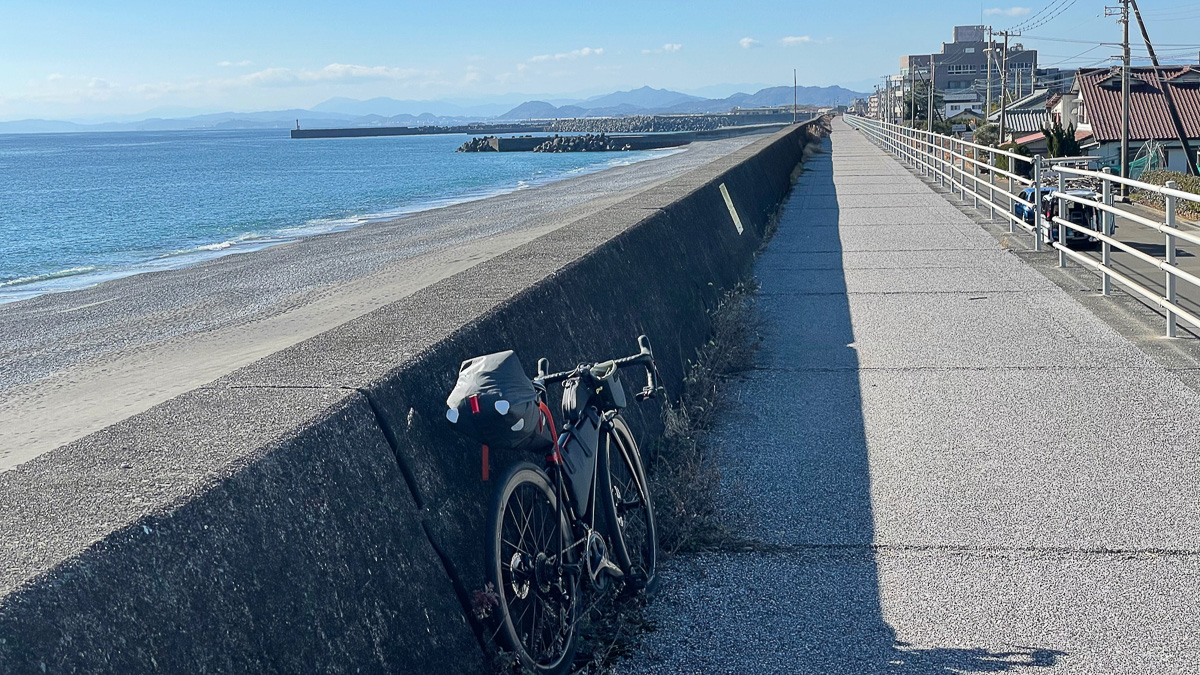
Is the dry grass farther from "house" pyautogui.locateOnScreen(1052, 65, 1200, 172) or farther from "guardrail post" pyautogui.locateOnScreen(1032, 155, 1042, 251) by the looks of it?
"house" pyautogui.locateOnScreen(1052, 65, 1200, 172)

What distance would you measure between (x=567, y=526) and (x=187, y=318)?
41.6 ft

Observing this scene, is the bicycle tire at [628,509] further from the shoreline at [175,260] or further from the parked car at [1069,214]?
the shoreline at [175,260]

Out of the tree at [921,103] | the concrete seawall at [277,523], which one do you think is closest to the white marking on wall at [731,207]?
the concrete seawall at [277,523]

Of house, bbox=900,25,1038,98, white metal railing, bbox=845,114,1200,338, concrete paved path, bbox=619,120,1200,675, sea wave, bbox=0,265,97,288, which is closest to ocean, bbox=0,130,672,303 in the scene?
sea wave, bbox=0,265,97,288

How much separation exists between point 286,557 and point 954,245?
521 inches

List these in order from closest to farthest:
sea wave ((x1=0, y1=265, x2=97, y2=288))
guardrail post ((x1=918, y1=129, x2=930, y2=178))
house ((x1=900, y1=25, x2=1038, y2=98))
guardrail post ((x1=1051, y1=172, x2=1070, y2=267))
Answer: guardrail post ((x1=1051, y1=172, x2=1070, y2=267)), sea wave ((x1=0, y1=265, x2=97, y2=288)), guardrail post ((x1=918, y1=129, x2=930, y2=178)), house ((x1=900, y1=25, x2=1038, y2=98))

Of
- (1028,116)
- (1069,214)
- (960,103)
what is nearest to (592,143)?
(1028,116)

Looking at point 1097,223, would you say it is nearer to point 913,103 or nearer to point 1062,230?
point 1062,230

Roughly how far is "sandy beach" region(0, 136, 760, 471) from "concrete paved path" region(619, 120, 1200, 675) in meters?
2.89

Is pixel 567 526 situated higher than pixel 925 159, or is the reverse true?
pixel 925 159

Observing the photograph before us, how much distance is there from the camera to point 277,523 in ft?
8.27

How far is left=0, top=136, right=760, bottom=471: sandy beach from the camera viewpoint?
9992 millimetres

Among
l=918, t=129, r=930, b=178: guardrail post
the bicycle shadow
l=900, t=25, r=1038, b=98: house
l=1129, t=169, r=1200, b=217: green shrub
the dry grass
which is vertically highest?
l=900, t=25, r=1038, b=98: house

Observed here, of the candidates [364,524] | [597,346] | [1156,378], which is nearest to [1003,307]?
[1156,378]
